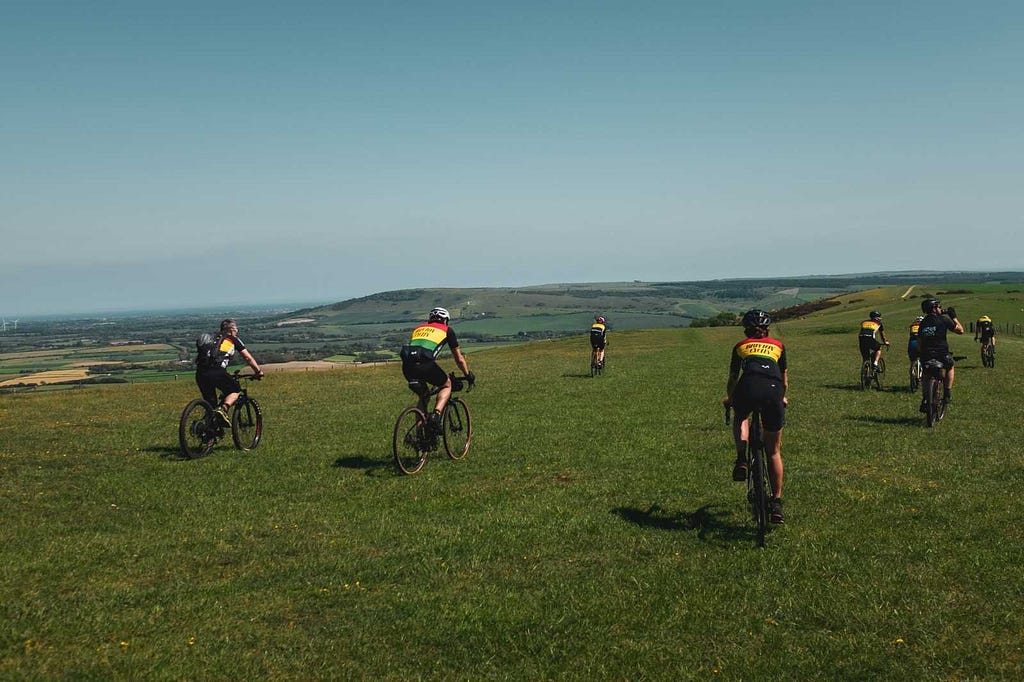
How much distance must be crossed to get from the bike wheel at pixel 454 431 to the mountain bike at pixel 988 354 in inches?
1074

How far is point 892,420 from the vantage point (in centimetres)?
1875

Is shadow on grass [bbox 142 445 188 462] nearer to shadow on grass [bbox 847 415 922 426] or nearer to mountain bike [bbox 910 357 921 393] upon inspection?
shadow on grass [bbox 847 415 922 426]

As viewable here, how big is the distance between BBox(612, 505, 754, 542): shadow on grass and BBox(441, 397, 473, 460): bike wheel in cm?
486

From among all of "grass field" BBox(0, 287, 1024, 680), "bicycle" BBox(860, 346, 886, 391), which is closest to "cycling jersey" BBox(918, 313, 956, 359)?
"grass field" BBox(0, 287, 1024, 680)

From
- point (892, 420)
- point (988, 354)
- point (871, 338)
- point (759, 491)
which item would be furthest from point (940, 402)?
point (988, 354)

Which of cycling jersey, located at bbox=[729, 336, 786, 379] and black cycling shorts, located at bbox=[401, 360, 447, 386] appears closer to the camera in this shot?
cycling jersey, located at bbox=[729, 336, 786, 379]

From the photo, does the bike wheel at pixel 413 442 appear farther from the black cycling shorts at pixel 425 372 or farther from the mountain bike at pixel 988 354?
the mountain bike at pixel 988 354

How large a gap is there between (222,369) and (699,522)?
10302 mm

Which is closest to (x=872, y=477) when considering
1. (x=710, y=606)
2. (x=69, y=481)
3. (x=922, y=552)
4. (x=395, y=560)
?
(x=922, y=552)

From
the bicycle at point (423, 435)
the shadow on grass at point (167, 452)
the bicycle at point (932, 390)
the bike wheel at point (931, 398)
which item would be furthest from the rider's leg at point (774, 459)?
the shadow on grass at point (167, 452)

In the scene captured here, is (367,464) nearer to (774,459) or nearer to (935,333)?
(774,459)

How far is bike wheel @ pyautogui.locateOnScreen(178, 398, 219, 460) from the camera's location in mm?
14750

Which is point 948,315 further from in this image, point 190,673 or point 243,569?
point 190,673

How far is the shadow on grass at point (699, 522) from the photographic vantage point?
30.9ft
